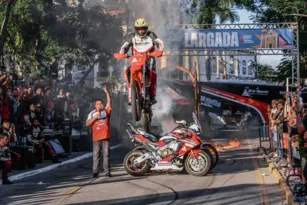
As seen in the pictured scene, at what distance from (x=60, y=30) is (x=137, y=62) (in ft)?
67.9

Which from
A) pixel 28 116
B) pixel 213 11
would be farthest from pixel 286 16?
pixel 28 116

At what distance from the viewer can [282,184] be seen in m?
12.5

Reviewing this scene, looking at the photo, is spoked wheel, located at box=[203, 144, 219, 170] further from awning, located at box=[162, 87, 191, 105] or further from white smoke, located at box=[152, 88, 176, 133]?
awning, located at box=[162, 87, 191, 105]

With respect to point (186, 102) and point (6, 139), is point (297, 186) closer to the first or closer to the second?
Result: point (6, 139)

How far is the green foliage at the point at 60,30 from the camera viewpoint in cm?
3212

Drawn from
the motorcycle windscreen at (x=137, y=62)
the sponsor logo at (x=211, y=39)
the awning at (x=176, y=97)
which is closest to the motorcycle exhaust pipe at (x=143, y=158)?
the motorcycle windscreen at (x=137, y=62)

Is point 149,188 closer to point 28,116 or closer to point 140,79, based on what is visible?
point 140,79

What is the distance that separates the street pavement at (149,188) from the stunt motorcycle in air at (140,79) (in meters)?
1.77

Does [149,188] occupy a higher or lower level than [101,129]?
lower

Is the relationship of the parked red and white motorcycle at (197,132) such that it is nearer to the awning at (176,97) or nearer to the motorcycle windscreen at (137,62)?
the motorcycle windscreen at (137,62)

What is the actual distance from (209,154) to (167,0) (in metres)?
15.7

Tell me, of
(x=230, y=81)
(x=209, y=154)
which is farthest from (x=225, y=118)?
(x=209, y=154)

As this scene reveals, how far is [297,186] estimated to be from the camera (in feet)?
34.6

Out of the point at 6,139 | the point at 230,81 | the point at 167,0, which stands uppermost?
the point at 167,0
